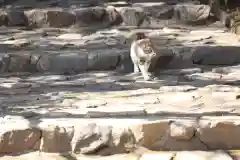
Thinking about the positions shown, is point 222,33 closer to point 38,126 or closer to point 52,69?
point 52,69

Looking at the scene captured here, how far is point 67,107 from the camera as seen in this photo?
4.57 meters

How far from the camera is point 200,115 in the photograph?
13.5 feet

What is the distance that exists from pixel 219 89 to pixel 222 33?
9.15 feet

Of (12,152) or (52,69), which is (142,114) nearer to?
(12,152)

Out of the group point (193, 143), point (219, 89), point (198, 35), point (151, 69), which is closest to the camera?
point (193, 143)

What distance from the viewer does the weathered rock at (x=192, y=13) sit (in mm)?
8562

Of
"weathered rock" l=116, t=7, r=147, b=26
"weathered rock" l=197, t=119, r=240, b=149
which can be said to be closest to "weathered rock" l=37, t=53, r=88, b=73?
"weathered rock" l=116, t=7, r=147, b=26

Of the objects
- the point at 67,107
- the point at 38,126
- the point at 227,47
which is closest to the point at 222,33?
the point at 227,47

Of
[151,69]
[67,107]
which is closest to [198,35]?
[151,69]

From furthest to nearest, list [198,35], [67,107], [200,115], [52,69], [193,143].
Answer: [198,35] → [52,69] → [67,107] → [200,115] → [193,143]

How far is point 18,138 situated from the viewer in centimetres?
386

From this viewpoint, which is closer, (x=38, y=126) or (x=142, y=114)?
(x=38, y=126)

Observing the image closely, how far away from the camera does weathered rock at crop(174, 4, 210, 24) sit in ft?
28.1

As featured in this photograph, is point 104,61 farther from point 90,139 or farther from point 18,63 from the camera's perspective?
point 90,139
